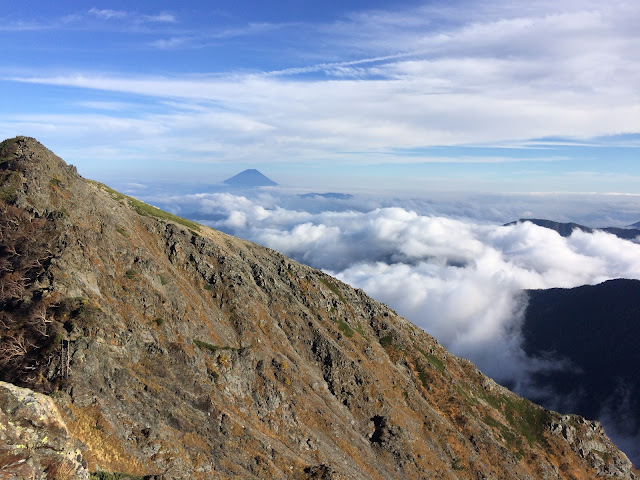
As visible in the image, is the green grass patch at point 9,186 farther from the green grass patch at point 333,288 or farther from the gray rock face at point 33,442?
the green grass patch at point 333,288

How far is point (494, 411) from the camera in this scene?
126688 millimetres

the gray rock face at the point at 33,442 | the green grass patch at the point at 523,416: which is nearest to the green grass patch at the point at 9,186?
the gray rock face at the point at 33,442

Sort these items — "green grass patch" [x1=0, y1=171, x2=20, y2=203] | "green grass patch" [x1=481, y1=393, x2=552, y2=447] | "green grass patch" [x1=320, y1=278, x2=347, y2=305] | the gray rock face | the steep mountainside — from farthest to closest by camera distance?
"green grass patch" [x1=481, y1=393, x2=552, y2=447]
"green grass patch" [x1=320, y1=278, x2=347, y2=305]
"green grass patch" [x1=0, y1=171, x2=20, y2=203]
the steep mountainside
the gray rock face

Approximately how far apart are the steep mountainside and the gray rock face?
1270 millimetres

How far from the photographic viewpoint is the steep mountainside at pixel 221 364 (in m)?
42.8

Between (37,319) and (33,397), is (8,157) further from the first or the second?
(33,397)

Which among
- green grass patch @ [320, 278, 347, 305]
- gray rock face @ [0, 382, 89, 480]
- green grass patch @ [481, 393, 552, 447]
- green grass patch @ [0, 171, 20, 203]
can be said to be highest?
green grass patch @ [0, 171, 20, 203]

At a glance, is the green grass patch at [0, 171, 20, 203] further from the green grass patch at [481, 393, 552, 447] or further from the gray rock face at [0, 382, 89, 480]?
the green grass patch at [481, 393, 552, 447]

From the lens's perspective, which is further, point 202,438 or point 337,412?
point 337,412

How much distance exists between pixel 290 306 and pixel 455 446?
2281 inches

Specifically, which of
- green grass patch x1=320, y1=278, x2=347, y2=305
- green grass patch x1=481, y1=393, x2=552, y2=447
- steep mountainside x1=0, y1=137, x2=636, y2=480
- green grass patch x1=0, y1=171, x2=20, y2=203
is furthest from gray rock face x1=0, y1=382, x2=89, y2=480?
green grass patch x1=481, y1=393, x2=552, y2=447

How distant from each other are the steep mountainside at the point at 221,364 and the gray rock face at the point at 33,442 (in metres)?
1.27

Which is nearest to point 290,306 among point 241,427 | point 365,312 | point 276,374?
point 276,374

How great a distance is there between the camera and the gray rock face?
22.6 m
